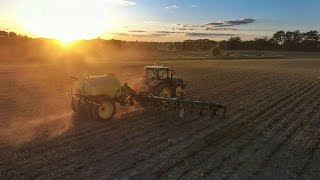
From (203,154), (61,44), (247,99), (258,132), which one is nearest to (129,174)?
(203,154)

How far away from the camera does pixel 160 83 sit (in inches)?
738

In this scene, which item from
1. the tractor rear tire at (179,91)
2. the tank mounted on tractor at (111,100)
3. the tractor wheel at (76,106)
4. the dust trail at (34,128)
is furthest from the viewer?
the tractor rear tire at (179,91)

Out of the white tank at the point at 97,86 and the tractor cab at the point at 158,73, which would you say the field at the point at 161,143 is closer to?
the white tank at the point at 97,86

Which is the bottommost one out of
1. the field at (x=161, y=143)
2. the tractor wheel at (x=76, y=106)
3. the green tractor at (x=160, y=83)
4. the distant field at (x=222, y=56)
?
the distant field at (x=222, y=56)

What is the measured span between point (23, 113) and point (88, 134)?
4961 millimetres

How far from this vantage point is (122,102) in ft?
56.0

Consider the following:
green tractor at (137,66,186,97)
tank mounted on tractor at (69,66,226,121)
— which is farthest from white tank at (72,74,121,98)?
green tractor at (137,66,186,97)

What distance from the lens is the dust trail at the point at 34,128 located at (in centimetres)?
1328

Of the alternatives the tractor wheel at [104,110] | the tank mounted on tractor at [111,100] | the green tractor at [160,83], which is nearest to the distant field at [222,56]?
the green tractor at [160,83]

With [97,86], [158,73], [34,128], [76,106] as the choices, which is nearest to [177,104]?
[158,73]

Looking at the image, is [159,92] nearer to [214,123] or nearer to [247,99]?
[214,123]

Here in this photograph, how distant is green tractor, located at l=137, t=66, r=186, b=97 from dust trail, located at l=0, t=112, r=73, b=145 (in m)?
3.81

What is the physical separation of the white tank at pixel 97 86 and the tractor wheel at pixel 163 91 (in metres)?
2.35

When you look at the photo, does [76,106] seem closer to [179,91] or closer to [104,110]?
[104,110]
